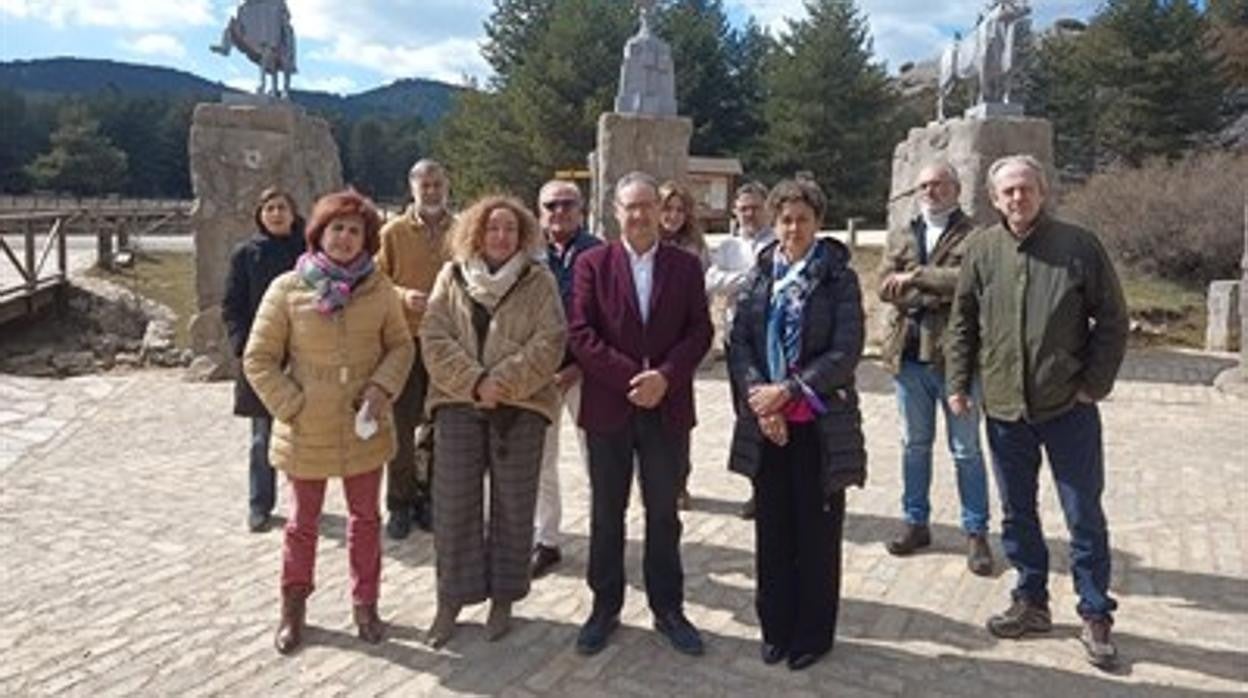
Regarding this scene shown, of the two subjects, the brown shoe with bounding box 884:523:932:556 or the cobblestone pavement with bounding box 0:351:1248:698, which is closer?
the cobblestone pavement with bounding box 0:351:1248:698

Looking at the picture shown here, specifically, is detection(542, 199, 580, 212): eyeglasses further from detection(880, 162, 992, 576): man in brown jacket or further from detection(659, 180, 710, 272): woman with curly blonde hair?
detection(880, 162, 992, 576): man in brown jacket

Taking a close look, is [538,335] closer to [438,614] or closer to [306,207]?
[438,614]

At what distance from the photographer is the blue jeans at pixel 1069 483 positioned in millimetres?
3537

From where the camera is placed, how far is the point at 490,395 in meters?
3.57

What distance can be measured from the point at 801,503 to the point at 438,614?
146cm

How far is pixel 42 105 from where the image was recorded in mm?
64625

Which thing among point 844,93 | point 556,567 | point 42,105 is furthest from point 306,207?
point 42,105

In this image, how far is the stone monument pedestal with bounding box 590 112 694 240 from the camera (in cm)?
1031

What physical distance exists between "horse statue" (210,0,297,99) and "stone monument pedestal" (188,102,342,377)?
353 millimetres

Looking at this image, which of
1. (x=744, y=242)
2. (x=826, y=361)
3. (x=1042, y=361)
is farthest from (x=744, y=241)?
(x=1042, y=361)

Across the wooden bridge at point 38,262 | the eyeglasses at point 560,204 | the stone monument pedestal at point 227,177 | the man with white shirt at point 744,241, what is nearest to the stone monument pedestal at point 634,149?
the stone monument pedestal at point 227,177

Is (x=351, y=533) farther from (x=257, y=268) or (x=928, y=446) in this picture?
(x=928, y=446)

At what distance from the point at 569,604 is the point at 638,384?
1218mm

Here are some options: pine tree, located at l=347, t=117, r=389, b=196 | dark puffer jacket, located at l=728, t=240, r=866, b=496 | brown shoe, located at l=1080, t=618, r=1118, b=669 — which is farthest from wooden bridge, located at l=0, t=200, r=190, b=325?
pine tree, located at l=347, t=117, r=389, b=196
